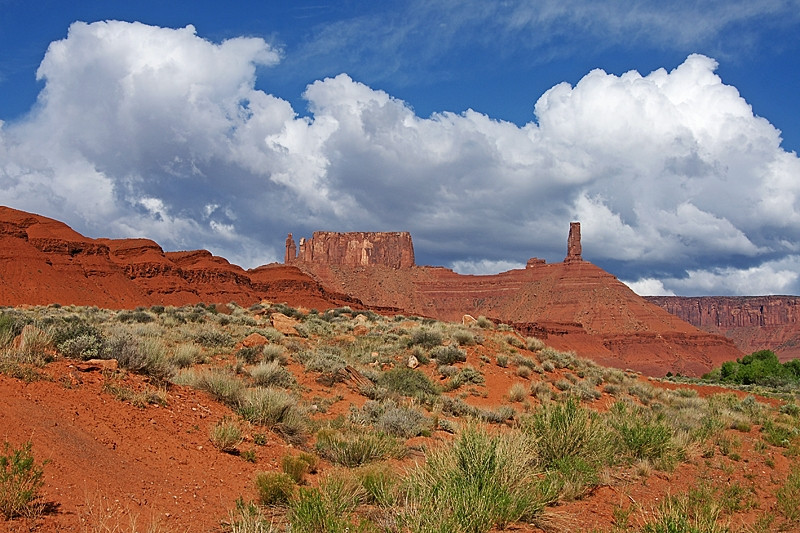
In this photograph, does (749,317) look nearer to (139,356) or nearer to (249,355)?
(249,355)

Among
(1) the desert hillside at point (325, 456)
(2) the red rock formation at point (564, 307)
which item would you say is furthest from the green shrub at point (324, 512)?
(2) the red rock formation at point (564, 307)

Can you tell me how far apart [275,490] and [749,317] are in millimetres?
193740

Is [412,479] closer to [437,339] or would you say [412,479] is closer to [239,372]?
[239,372]

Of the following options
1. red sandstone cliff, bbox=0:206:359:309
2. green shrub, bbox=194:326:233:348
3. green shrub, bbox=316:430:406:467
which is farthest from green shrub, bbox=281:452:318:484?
red sandstone cliff, bbox=0:206:359:309

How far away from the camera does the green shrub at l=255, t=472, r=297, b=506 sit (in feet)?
22.4

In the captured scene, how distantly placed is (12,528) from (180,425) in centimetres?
374

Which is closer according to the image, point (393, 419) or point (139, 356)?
point (139, 356)

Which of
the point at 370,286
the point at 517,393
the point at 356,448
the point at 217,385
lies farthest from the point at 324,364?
the point at 370,286

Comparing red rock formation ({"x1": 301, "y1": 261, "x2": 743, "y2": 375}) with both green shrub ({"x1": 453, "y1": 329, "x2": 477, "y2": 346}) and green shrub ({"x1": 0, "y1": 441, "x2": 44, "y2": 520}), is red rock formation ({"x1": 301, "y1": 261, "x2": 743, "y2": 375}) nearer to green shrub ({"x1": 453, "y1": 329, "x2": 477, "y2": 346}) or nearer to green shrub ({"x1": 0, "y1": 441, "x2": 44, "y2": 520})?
green shrub ({"x1": 453, "y1": 329, "x2": 477, "y2": 346})

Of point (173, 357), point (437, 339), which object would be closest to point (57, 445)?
point (173, 357)

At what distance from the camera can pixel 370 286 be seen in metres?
134

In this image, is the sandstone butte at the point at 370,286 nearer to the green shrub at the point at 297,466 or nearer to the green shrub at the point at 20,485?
the green shrub at the point at 297,466

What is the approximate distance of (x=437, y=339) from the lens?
78.2 ft

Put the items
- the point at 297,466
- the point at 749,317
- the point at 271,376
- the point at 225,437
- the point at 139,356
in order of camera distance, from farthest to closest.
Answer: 1. the point at 749,317
2. the point at 271,376
3. the point at 139,356
4. the point at 225,437
5. the point at 297,466
